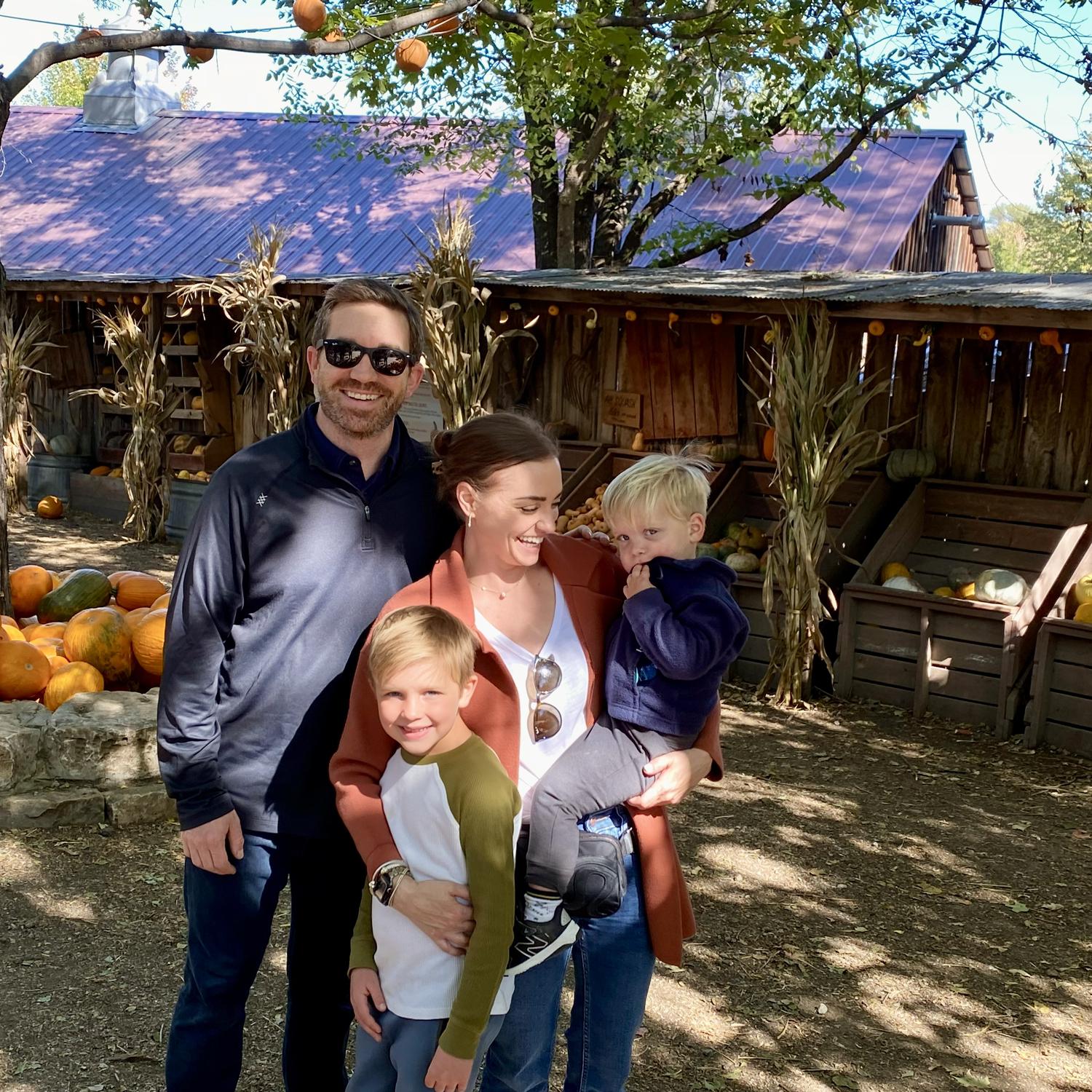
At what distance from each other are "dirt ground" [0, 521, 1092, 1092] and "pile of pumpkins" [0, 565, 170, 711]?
686 millimetres

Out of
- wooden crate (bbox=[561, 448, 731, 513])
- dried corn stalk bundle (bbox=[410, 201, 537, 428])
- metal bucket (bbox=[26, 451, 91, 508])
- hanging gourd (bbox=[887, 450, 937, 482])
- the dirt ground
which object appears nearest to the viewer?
the dirt ground

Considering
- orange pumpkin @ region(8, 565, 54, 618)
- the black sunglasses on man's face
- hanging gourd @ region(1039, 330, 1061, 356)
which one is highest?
hanging gourd @ region(1039, 330, 1061, 356)

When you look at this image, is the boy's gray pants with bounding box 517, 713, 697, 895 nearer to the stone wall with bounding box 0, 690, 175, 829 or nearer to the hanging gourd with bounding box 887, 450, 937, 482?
the stone wall with bounding box 0, 690, 175, 829

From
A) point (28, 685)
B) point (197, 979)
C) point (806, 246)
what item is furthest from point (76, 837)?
point (806, 246)

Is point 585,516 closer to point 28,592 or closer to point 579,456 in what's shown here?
point 579,456

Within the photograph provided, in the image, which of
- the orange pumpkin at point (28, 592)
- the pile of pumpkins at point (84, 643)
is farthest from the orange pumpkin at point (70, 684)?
the orange pumpkin at point (28, 592)

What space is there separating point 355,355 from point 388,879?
0.97 metres

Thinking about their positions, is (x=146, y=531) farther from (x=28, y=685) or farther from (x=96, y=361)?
(x=28, y=685)

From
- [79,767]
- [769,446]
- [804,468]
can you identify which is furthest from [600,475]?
[79,767]

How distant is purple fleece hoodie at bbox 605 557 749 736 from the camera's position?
7.17 ft

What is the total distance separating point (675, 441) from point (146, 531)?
561cm

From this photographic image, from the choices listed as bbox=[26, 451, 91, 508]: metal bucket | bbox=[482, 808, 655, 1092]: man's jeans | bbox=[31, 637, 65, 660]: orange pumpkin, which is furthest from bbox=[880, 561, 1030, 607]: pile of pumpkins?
bbox=[26, 451, 91, 508]: metal bucket

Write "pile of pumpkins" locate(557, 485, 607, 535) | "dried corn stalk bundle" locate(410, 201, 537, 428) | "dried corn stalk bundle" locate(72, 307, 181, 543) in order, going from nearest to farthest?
"pile of pumpkins" locate(557, 485, 607, 535)
"dried corn stalk bundle" locate(410, 201, 537, 428)
"dried corn stalk bundle" locate(72, 307, 181, 543)

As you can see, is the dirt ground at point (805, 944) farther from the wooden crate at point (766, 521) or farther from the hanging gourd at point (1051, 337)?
the hanging gourd at point (1051, 337)
